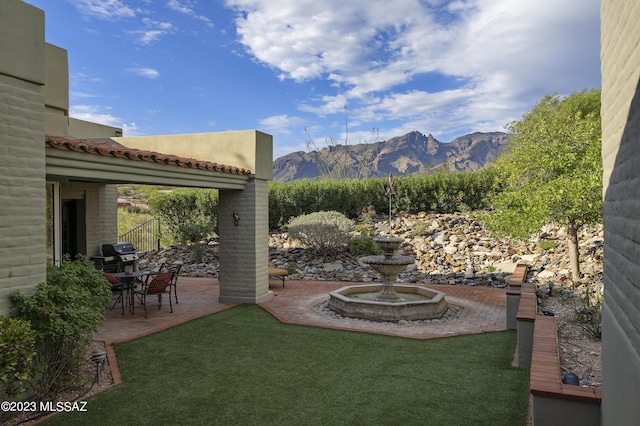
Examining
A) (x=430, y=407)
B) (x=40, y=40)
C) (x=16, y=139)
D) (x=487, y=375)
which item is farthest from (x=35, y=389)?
(x=487, y=375)

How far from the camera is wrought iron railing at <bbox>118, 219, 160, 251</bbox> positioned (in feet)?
68.7

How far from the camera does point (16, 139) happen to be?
16.5ft

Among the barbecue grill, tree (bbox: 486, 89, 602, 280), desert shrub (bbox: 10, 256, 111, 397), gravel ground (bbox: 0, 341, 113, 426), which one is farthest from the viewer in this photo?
the barbecue grill

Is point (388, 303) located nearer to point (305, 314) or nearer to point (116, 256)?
point (305, 314)

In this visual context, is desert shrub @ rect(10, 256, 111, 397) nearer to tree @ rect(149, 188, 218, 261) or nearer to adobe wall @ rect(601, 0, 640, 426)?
adobe wall @ rect(601, 0, 640, 426)

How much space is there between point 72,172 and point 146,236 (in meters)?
17.0

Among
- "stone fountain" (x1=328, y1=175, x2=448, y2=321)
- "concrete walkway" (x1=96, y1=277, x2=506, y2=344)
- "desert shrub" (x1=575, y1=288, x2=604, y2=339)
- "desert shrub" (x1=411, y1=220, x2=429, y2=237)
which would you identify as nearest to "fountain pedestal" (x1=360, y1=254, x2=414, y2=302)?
"stone fountain" (x1=328, y1=175, x2=448, y2=321)

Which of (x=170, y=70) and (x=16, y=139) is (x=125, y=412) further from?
(x=170, y=70)

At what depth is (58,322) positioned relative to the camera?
507 cm

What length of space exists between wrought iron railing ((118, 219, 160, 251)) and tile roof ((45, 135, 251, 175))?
1205 cm

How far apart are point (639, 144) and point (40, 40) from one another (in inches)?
245

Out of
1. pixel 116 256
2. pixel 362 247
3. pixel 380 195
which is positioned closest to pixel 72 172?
pixel 116 256

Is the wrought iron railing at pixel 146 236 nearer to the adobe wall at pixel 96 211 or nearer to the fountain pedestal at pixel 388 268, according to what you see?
the adobe wall at pixel 96 211

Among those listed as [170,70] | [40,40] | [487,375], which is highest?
[170,70]
